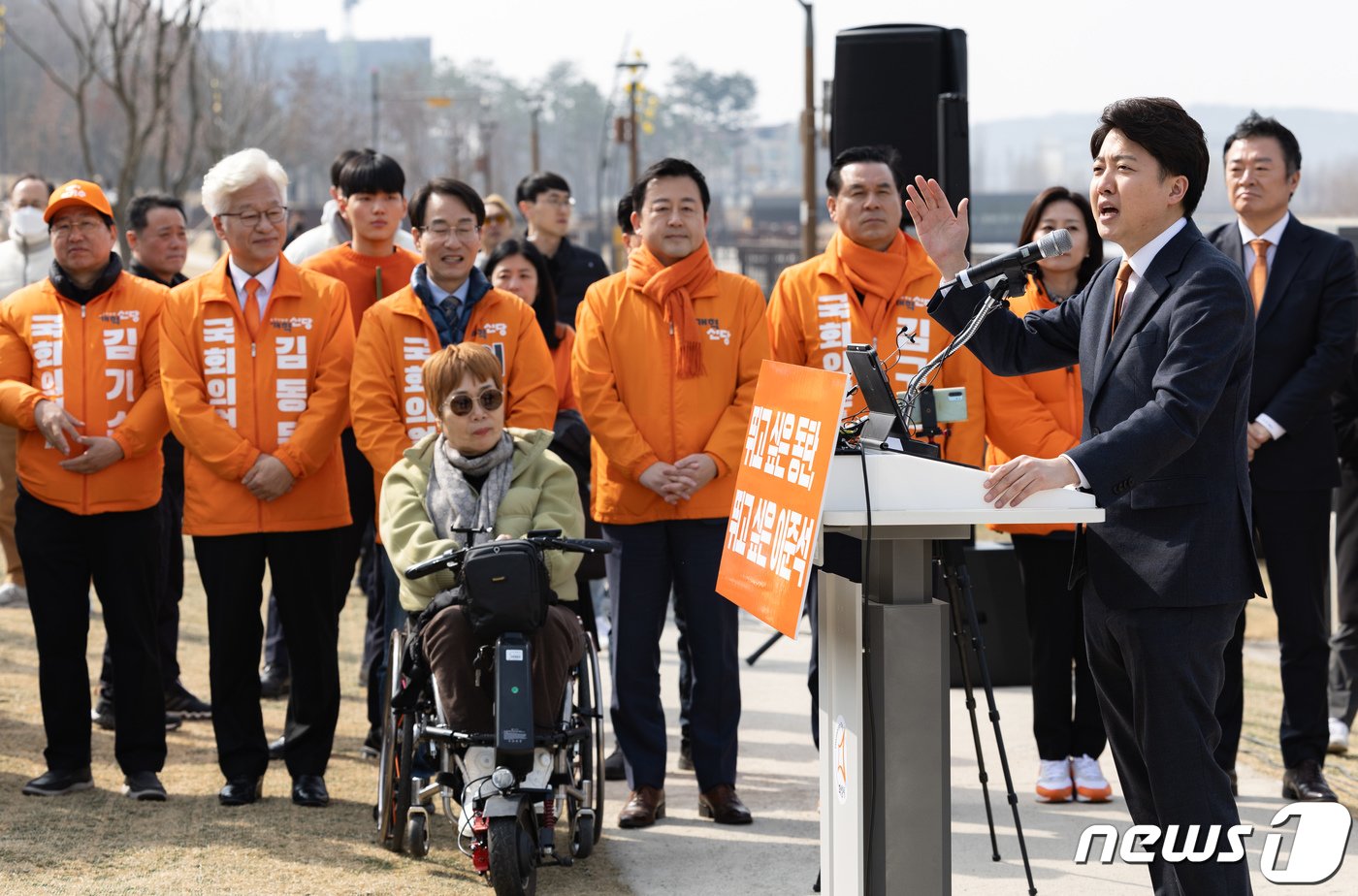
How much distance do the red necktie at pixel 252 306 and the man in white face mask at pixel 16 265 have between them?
134 inches

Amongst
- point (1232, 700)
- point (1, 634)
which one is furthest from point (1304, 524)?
point (1, 634)

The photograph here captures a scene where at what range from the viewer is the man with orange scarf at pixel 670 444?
5.38 metres

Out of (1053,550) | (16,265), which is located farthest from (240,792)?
(16,265)

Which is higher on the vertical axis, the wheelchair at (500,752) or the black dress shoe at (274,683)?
the wheelchair at (500,752)

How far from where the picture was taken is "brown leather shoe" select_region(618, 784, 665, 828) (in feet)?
17.4

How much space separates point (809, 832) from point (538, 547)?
4.68 feet

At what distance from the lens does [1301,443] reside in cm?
554

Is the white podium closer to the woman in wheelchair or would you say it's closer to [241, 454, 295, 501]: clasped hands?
the woman in wheelchair

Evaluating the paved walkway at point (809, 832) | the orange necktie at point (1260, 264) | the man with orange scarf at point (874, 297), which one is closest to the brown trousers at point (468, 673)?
the paved walkway at point (809, 832)

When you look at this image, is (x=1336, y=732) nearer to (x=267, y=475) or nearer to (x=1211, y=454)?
(x=1211, y=454)

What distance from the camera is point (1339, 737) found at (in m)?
6.33

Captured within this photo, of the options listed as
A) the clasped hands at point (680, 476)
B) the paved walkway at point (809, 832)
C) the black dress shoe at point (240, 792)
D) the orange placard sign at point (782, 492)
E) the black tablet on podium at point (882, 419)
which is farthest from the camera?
the black dress shoe at point (240, 792)

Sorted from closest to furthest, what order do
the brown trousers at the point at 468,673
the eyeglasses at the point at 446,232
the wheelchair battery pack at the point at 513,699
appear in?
the wheelchair battery pack at the point at 513,699 < the brown trousers at the point at 468,673 < the eyeglasses at the point at 446,232

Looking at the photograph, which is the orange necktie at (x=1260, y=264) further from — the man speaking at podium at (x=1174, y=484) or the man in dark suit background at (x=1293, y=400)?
the man speaking at podium at (x=1174, y=484)
